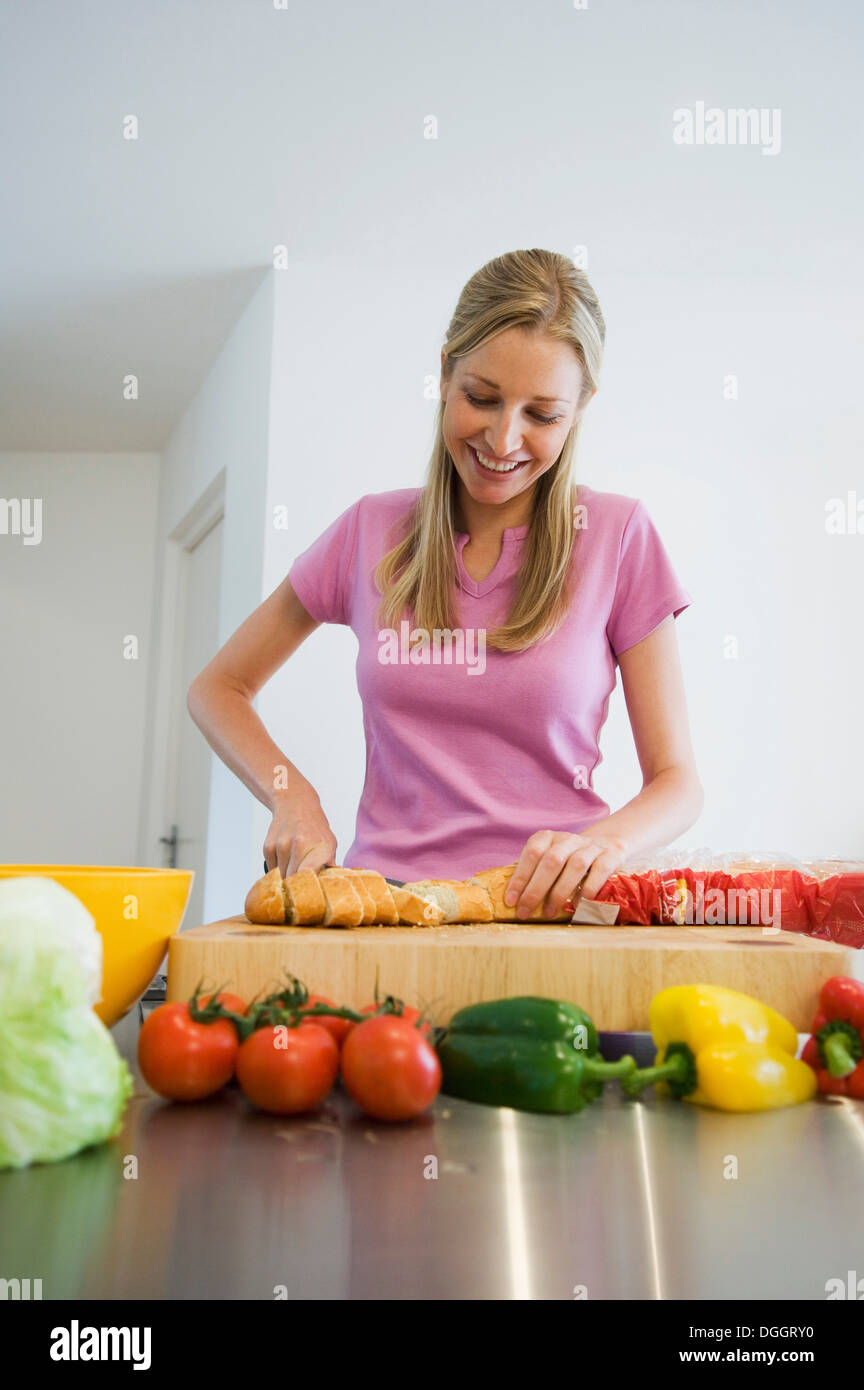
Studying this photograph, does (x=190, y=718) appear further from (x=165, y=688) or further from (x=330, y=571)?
(x=330, y=571)

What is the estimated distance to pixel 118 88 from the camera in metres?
2.78

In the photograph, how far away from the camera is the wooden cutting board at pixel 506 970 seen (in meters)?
0.78

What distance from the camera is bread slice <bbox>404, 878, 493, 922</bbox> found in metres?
1.04

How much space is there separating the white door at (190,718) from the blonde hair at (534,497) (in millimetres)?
2788

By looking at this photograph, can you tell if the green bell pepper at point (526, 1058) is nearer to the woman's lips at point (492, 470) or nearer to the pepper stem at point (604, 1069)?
the pepper stem at point (604, 1069)

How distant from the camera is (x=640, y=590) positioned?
58.6 inches

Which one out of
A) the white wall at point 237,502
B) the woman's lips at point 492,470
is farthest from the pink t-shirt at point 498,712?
the white wall at point 237,502

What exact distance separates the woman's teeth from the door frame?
3.82m

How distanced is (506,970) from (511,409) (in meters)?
0.83

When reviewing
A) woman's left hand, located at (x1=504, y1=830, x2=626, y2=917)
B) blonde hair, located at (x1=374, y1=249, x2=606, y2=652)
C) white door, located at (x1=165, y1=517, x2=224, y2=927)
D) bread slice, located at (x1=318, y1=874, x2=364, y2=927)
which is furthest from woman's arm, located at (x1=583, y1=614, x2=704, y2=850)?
white door, located at (x1=165, y1=517, x2=224, y2=927)

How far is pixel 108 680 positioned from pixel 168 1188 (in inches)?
207

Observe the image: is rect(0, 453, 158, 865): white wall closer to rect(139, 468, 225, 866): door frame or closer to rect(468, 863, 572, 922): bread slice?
rect(139, 468, 225, 866): door frame

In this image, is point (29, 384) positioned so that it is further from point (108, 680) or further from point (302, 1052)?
point (302, 1052)

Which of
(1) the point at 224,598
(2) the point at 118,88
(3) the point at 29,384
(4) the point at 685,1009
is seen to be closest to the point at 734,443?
(1) the point at 224,598
